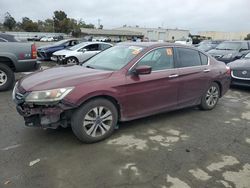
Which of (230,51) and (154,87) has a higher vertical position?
(230,51)

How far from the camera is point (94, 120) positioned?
373 cm

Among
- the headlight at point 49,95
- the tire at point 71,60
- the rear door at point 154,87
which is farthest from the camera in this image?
the tire at point 71,60

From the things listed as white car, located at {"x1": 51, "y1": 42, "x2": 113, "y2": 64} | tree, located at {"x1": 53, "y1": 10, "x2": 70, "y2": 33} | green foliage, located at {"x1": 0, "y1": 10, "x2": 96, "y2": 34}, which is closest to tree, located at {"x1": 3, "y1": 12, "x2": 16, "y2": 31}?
green foliage, located at {"x1": 0, "y1": 10, "x2": 96, "y2": 34}

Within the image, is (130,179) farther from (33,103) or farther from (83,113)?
(33,103)

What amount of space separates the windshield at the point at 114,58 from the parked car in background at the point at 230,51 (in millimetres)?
8404

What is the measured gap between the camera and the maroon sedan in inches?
137

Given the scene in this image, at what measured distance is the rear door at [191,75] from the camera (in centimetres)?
482

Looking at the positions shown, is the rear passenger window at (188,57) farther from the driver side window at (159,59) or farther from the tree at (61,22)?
the tree at (61,22)

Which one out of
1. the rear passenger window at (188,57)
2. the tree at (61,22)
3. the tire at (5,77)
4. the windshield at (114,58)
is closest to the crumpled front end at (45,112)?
the windshield at (114,58)

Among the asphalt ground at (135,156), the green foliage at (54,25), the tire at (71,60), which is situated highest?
the green foliage at (54,25)

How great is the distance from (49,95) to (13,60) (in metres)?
4.08

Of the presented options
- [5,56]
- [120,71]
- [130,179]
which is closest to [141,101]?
[120,71]

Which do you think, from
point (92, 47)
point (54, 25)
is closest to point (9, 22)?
point (54, 25)

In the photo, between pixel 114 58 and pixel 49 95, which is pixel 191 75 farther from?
pixel 49 95
